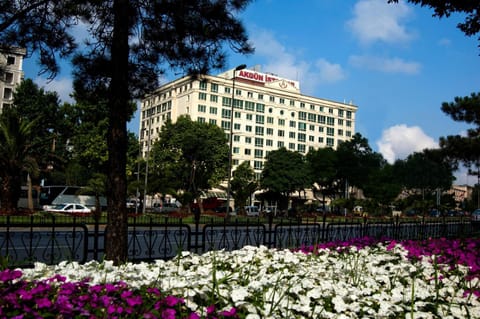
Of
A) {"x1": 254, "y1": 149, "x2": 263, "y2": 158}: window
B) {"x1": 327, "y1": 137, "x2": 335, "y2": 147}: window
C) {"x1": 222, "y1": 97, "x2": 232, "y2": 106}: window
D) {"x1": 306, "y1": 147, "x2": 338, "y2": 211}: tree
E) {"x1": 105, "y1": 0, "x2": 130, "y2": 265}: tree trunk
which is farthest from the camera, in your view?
{"x1": 327, "y1": 137, "x2": 335, "y2": 147}: window

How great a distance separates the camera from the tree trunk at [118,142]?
6.42 metres

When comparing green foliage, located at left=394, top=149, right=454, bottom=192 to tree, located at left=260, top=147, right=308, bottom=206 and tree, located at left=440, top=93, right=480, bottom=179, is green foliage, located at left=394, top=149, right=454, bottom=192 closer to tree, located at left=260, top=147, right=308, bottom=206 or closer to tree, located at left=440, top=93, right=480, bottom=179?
tree, located at left=260, top=147, right=308, bottom=206

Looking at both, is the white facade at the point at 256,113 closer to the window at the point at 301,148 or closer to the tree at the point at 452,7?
the window at the point at 301,148

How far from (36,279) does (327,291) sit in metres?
2.51

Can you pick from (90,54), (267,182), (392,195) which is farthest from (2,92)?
(90,54)

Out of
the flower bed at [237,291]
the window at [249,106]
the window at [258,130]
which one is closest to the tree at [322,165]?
the window at [258,130]

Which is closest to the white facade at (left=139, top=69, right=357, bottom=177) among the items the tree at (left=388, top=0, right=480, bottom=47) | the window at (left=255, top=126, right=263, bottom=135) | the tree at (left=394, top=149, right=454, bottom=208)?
the window at (left=255, top=126, right=263, bottom=135)

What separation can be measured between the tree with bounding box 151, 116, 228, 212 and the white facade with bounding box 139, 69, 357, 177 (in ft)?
63.7

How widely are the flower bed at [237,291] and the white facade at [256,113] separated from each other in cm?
6488

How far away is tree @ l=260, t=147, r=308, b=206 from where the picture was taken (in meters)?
51.4

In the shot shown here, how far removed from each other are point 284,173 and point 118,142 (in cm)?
4536

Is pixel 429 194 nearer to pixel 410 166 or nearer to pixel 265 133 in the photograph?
pixel 410 166

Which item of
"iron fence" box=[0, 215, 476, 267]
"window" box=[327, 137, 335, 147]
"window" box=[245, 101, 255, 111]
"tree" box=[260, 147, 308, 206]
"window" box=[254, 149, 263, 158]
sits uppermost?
"window" box=[245, 101, 255, 111]

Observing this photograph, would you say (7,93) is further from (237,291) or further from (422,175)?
(237,291)
